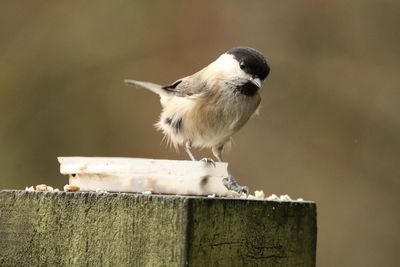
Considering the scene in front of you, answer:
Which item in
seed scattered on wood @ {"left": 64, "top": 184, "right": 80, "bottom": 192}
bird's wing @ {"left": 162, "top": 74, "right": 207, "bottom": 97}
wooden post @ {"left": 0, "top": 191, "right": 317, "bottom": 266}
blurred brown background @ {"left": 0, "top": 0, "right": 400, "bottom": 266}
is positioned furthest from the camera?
blurred brown background @ {"left": 0, "top": 0, "right": 400, "bottom": 266}

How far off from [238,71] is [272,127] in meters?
2.15

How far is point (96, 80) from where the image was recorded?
6.05 metres

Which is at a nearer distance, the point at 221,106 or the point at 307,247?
the point at 307,247

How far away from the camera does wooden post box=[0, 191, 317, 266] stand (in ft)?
4.10

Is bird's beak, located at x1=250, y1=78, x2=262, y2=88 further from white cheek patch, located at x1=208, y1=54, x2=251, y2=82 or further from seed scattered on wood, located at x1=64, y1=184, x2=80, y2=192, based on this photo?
seed scattered on wood, located at x1=64, y1=184, x2=80, y2=192

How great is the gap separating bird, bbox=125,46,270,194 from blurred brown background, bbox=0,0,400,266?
1902mm

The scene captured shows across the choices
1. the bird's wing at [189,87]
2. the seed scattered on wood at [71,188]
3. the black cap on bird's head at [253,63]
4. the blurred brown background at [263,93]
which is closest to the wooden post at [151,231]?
the seed scattered on wood at [71,188]

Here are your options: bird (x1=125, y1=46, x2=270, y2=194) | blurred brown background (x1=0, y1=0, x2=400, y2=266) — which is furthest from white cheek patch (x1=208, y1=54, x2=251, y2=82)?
blurred brown background (x1=0, y1=0, x2=400, y2=266)

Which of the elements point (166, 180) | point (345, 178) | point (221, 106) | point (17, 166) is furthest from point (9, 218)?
point (17, 166)

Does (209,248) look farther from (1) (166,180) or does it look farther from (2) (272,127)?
(2) (272,127)

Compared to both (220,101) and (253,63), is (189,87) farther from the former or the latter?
(253,63)

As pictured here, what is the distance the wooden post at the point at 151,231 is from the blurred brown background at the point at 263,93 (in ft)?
13.3

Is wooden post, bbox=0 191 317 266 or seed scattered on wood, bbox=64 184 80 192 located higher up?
seed scattered on wood, bbox=64 184 80 192

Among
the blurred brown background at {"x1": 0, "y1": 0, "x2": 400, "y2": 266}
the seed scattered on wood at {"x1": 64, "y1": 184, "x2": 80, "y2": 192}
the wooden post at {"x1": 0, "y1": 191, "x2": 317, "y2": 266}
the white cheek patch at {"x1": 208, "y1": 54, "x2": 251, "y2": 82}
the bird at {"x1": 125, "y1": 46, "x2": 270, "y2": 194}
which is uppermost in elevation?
the blurred brown background at {"x1": 0, "y1": 0, "x2": 400, "y2": 266}
